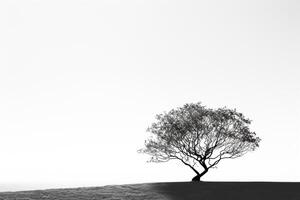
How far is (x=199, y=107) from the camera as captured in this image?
217 feet

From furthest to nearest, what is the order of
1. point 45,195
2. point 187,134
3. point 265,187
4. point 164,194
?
point 187,134
point 265,187
point 164,194
point 45,195

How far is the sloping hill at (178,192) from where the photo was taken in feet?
160

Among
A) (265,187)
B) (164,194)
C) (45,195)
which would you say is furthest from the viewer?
(265,187)

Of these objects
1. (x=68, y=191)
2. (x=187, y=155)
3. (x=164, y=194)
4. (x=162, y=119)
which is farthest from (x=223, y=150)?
(x=68, y=191)

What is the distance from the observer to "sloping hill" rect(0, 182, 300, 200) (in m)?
48.8

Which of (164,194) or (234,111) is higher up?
(234,111)

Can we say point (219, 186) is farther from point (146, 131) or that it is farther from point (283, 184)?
point (146, 131)

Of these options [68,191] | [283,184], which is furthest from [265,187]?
[68,191]

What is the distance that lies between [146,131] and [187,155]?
293 inches

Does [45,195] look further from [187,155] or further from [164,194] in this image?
[187,155]

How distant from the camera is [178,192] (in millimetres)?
54312

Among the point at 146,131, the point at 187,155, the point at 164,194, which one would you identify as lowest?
the point at 164,194

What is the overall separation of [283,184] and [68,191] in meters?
28.8

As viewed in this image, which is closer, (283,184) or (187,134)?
(283,184)
